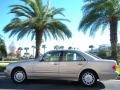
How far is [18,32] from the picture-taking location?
33.9 meters

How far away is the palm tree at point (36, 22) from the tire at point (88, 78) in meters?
18.2

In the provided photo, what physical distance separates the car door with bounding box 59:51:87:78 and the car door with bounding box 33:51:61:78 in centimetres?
26

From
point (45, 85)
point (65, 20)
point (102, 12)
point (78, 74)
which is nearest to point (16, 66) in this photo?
point (45, 85)

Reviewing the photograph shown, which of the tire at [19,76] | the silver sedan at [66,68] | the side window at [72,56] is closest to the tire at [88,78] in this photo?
the silver sedan at [66,68]

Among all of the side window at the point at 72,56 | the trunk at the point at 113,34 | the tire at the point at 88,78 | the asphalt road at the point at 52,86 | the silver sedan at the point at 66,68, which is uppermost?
the trunk at the point at 113,34

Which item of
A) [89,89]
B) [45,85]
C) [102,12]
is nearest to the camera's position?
[89,89]

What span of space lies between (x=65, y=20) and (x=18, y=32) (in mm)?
4972

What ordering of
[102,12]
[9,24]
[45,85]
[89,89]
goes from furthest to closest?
[9,24]
[102,12]
[45,85]
[89,89]

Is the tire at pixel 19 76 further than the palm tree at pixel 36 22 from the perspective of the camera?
No

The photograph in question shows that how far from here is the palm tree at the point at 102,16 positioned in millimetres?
30000

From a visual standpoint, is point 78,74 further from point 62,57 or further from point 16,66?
point 16,66

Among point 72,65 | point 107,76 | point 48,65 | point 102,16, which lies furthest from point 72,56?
point 102,16

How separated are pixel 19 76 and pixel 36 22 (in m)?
17.7

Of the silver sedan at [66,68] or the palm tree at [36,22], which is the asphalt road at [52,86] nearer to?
the silver sedan at [66,68]
